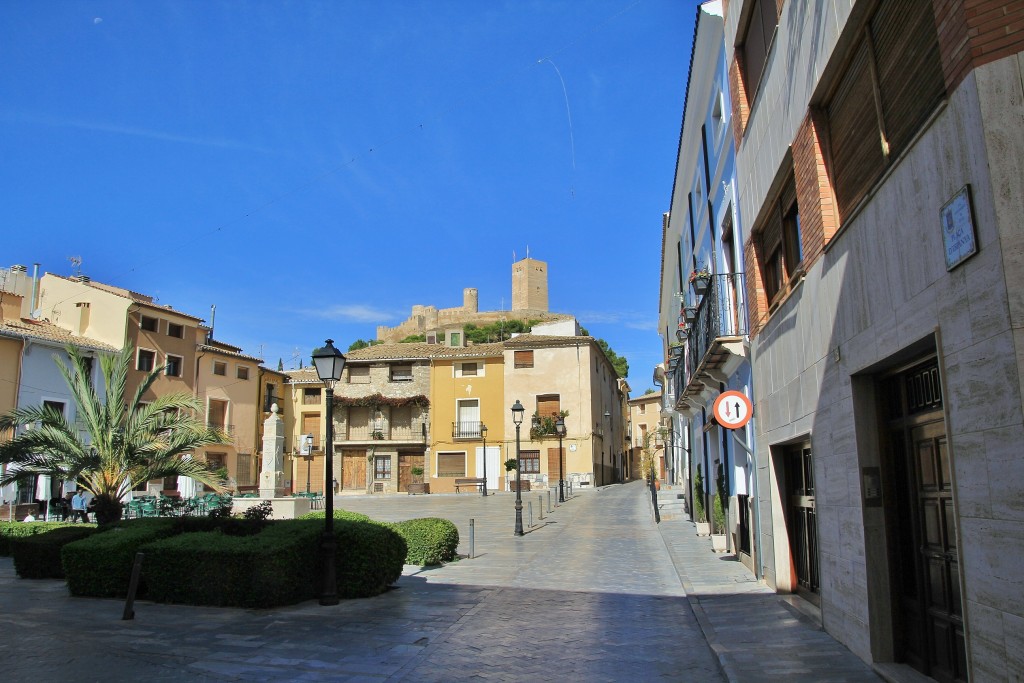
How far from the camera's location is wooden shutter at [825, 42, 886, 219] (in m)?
5.92

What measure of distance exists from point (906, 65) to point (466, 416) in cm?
4480

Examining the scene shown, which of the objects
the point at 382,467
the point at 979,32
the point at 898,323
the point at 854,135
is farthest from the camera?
the point at 382,467

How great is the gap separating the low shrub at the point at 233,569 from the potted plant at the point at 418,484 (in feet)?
116

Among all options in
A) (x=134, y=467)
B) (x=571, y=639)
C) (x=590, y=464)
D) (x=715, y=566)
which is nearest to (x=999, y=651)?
(x=571, y=639)

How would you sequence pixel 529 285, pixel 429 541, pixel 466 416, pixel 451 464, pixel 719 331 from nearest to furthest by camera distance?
pixel 719 331, pixel 429 541, pixel 451 464, pixel 466 416, pixel 529 285

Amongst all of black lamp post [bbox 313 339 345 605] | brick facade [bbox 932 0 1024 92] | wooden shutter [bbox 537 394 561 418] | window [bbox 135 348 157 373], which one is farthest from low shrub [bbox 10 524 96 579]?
wooden shutter [bbox 537 394 561 418]

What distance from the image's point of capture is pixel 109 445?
1286 centimetres

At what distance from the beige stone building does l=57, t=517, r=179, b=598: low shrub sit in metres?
8.59

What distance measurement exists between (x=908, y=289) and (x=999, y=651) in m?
2.18

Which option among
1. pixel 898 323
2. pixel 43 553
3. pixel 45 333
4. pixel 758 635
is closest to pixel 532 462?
pixel 45 333

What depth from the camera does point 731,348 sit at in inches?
450

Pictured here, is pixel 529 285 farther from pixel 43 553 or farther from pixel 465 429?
pixel 43 553

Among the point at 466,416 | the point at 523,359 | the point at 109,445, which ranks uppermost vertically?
the point at 523,359

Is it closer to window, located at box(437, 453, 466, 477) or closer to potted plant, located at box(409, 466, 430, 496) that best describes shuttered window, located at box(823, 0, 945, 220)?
potted plant, located at box(409, 466, 430, 496)
